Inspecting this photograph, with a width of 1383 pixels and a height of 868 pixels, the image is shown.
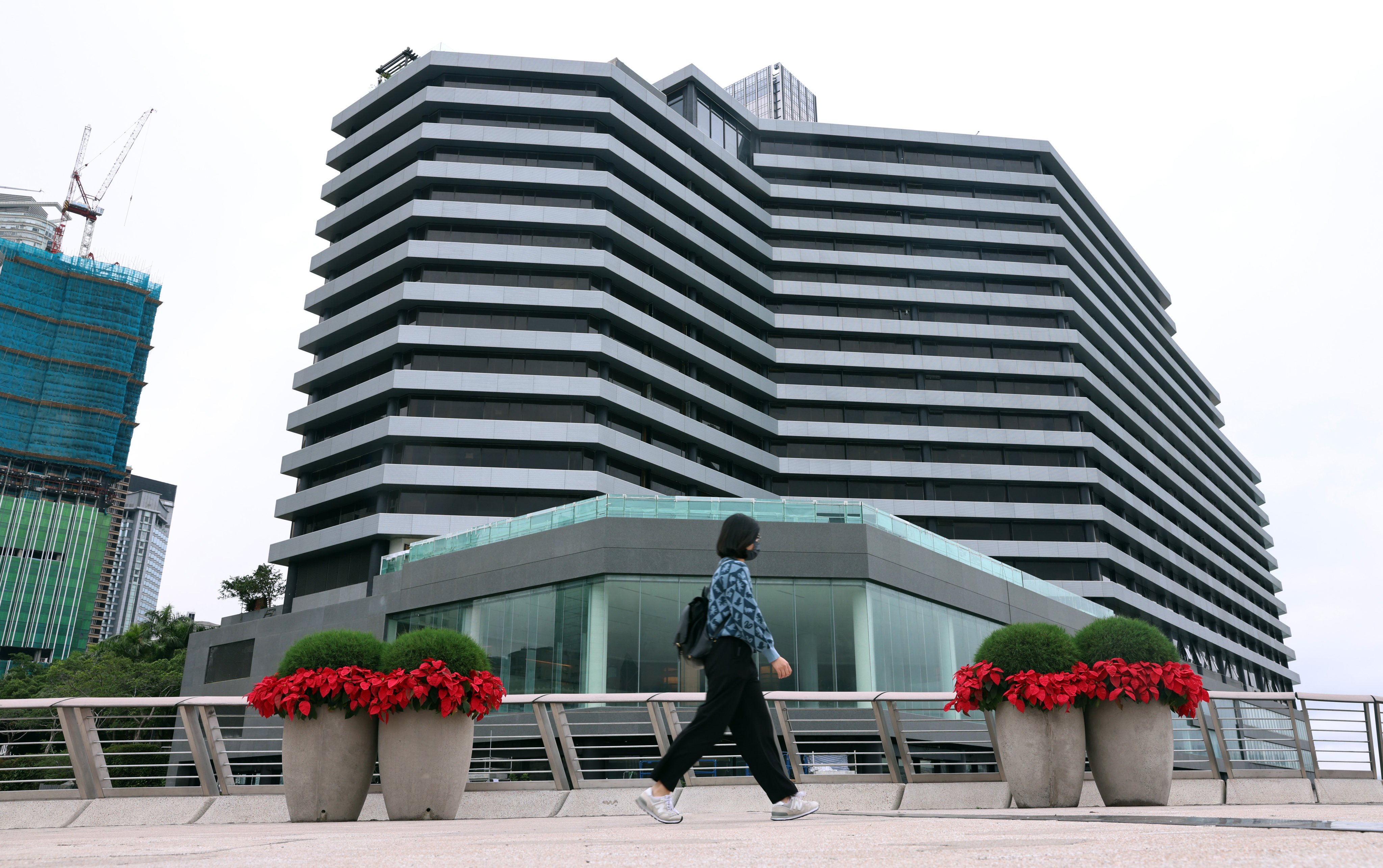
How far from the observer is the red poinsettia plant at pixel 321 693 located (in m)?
8.63

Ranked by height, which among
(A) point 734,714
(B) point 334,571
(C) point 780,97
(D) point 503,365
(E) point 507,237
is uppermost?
(C) point 780,97

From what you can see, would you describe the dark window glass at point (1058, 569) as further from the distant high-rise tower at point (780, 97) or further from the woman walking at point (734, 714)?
the woman walking at point (734, 714)

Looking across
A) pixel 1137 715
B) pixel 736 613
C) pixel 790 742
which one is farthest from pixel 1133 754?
pixel 736 613

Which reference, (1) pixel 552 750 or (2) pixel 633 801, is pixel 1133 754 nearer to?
(2) pixel 633 801

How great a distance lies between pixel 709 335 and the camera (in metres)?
61.5

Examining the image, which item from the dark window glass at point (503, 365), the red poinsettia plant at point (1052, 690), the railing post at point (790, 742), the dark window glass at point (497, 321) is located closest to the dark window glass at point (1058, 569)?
the dark window glass at point (503, 365)

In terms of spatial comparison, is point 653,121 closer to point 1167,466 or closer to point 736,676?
point 1167,466

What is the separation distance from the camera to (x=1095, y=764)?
9.48m

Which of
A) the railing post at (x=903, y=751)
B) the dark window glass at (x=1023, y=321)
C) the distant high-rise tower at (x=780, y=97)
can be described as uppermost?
the distant high-rise tower at (x=780, y=97)

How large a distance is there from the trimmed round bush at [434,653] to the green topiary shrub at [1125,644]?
5.80 m

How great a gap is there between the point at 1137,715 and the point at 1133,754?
13.9 inches

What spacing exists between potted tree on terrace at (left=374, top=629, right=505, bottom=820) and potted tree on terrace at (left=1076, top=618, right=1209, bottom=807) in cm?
562

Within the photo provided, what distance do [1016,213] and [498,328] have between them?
39544 mm

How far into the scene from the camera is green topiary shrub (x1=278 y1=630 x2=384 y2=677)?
29.3 feet
